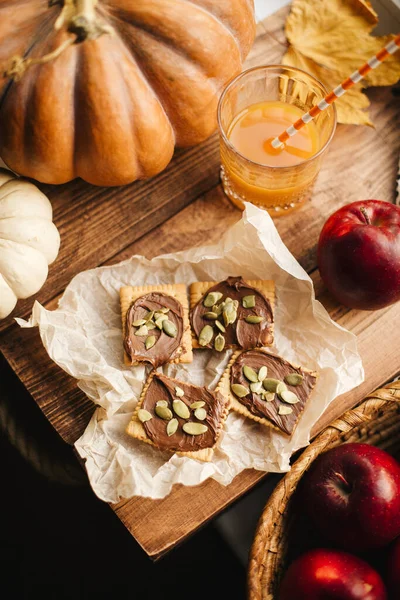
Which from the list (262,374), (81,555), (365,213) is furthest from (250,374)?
(81,555)

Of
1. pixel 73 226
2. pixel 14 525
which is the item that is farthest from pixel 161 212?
pixel 14 525

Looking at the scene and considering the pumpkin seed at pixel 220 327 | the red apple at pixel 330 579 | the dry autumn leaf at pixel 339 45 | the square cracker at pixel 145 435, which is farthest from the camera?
the dry autumn leaf at pixel 339 45

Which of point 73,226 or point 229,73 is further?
point 73,226

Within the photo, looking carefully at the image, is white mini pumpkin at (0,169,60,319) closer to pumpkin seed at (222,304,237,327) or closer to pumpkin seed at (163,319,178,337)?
pumpkin seed at (163,319,178,337)

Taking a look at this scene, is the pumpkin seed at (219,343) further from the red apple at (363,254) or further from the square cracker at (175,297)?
the red apple at (363,254)

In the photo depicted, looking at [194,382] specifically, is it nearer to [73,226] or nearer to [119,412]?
[119,412]

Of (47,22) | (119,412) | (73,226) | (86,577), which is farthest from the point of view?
(86,577)

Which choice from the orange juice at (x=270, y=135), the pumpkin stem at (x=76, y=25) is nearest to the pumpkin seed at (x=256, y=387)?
the orange juice at (x=270, y=135)
